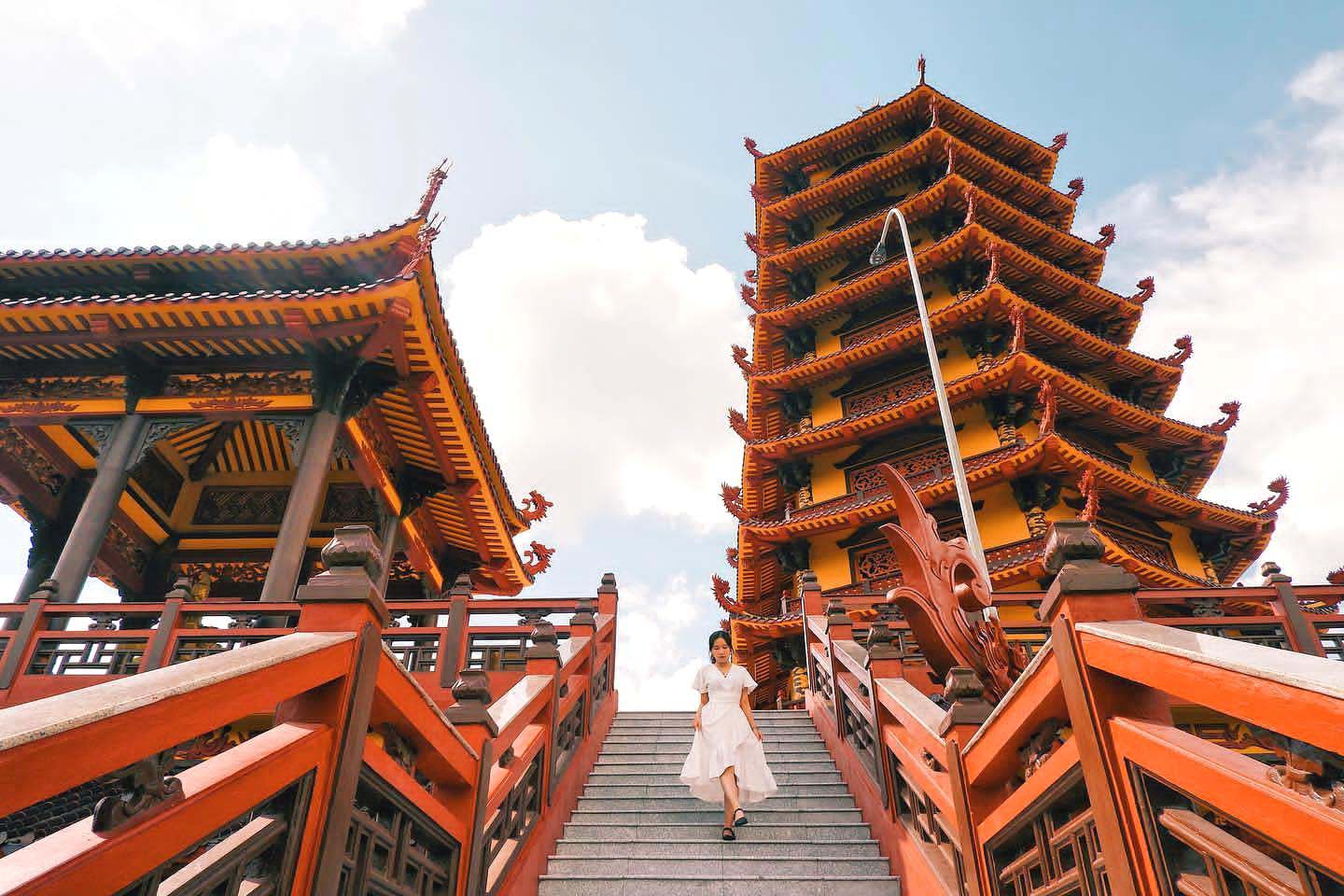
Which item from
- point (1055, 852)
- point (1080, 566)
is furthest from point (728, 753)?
point (1080, 566)

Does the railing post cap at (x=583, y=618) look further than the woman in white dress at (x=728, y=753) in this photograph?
Yes

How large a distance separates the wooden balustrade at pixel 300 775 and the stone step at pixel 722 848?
34cm

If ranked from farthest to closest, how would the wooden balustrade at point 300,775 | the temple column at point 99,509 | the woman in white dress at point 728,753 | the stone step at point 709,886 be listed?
the temple column at point 99,509
the woman in white dress at point 728,753
the stone step at point 709,886
the wooden balustrade at point 300,775

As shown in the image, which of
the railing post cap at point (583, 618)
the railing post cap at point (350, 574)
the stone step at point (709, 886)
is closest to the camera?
the railing post cap at point (350, 574)

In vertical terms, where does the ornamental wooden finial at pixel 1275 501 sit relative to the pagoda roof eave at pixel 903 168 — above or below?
below

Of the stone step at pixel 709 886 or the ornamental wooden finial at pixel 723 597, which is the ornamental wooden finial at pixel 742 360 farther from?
the stone step at pixel 709 886

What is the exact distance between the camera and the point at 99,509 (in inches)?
304

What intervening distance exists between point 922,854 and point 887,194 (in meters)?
17.7

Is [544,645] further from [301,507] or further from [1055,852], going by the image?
[301,507]

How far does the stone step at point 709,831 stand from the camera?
5098 mm

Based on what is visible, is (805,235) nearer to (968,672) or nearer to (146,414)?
(146,414)

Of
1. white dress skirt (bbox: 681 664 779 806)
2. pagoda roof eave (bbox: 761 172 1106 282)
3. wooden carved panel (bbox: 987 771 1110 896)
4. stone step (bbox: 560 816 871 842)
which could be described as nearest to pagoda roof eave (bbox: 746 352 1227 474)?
pagoda roof eave (bbox: 761 172 1106 282)

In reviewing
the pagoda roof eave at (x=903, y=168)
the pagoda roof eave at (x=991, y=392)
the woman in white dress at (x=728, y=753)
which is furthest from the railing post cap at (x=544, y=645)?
the pagoda roof eave at (x=903, y=168)

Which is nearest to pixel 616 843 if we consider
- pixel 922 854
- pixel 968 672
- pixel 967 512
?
pixel 922 854
